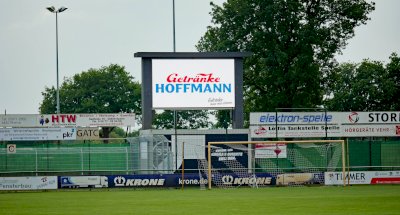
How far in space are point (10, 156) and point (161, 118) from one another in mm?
69870

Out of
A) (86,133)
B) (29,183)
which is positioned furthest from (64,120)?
(29,183)

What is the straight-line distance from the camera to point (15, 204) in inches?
1238

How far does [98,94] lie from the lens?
435 feet

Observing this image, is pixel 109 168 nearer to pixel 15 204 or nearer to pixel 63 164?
pixel 63 164

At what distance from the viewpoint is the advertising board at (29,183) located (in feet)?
149

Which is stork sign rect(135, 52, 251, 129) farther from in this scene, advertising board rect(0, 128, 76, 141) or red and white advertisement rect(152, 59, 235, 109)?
advertising board rect(0, 128, 76, 141)

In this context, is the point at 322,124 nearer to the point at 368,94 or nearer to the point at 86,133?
the point at 86,133

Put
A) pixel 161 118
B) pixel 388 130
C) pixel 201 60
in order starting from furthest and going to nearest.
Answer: pixel 161 118 → pixel 388 130 → pixel 201 60

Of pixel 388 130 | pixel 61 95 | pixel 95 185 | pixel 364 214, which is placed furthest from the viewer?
pixel 61 95

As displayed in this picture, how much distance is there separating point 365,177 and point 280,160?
5297 millimetres

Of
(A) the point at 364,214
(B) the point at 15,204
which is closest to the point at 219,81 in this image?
(B) the point at 15,204

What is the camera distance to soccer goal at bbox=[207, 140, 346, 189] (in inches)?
1857

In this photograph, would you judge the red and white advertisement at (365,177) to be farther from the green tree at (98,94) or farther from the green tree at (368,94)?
the green tree at (98,94)

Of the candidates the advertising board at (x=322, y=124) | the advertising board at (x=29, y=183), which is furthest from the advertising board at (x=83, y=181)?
the advertising board at (x=322, y=124)
